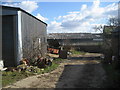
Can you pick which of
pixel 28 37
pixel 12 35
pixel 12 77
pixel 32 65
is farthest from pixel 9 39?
pixel 12 77

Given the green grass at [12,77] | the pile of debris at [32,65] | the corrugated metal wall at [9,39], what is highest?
the corrugated metal wall at [9,39]

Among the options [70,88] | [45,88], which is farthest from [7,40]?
[70,88]

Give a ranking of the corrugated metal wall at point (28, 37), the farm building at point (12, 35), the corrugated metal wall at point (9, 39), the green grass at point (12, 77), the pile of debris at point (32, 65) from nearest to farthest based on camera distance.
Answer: the green grass at point (12, 77), the pile of debris at point (32, 65), the farm building at point (12, 35), the corrugated metal wall at point (9, 39), the corrugated metal wall at point (28, 37)

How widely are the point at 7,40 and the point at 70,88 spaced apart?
622 cm

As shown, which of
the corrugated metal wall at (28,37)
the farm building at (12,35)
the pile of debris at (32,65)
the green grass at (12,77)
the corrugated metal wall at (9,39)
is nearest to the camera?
the green grass at (12,77)

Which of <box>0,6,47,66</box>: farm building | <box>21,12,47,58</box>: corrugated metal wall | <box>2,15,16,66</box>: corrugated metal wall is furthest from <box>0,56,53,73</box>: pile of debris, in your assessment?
<box>2,15,16,66</box>: corrugated metal wall

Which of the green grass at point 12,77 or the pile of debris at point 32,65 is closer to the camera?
the green grass at point 12,77

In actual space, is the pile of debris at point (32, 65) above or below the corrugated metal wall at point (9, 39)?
below

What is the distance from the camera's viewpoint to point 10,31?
1041 centimetres

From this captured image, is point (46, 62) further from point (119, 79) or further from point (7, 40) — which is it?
point (119, 79)

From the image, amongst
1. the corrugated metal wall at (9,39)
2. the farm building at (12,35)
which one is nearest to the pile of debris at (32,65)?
the farm building at (12,35)

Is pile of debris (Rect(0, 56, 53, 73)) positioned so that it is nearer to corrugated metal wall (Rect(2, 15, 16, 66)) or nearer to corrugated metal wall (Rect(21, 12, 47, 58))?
corrugated metal wall (Rect(21, 12, 47, 58))

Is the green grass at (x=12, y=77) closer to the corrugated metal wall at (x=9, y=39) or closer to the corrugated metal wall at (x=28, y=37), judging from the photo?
the corrugated metal wall at (x=9, y=39)

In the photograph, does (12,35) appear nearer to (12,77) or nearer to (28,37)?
(28,37)
